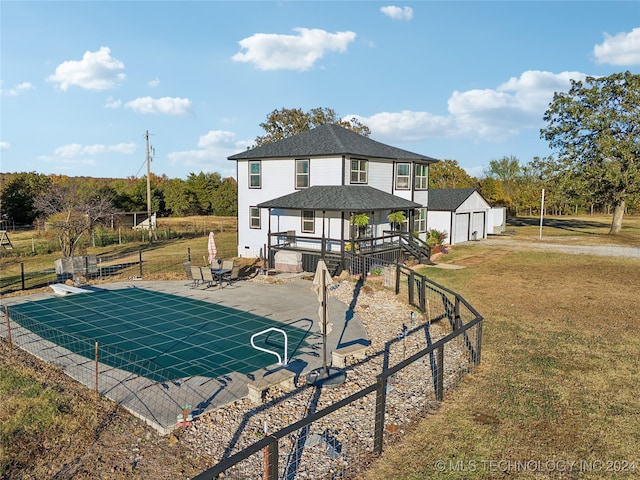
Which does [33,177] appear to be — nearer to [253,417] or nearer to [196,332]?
[196,332]

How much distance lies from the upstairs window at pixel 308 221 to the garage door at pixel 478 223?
17.5 metres

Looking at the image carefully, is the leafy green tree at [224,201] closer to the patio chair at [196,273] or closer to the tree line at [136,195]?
the tree line at [136,195]

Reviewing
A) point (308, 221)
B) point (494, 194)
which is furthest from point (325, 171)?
point (494, 194)

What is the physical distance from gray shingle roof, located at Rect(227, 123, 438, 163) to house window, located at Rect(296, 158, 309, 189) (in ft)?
1.53

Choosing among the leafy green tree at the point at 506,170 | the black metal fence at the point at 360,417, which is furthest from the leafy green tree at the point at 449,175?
the black metal fence at the point at 360,417

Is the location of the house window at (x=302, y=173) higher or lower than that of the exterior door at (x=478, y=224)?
higher

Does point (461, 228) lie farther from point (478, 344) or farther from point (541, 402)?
point (541, 402)

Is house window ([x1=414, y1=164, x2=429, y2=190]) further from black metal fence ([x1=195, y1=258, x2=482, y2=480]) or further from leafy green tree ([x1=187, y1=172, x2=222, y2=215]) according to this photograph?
leafy green tree ([x1=187, y1=172, x2=222, y2=215])

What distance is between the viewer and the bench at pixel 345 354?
916 centimetres

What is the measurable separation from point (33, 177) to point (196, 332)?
49816 millimetres

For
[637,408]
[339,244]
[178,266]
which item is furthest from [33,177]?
[637,408]

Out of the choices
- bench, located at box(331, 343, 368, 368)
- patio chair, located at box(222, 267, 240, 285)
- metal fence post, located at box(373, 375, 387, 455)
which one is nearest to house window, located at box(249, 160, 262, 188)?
patio chair, located at box(222, 267, 240, 285)

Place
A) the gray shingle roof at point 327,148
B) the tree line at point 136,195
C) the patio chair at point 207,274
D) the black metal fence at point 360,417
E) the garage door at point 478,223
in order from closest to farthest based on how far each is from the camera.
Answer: the black metal fence at point 360,417, the patio chair at point 207,274, the gray shingle roof at point 327,148, the garage door at point 478,223, the tree line at point 136,195

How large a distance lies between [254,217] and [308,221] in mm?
4371
